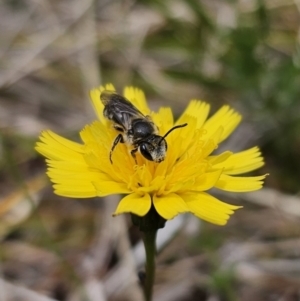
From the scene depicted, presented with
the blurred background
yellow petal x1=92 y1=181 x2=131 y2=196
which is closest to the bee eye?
yellow petal x1=92 y1=181 x2=131 y2=196

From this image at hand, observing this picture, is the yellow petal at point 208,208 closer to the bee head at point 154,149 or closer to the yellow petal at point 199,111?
the bee head at point 154,149

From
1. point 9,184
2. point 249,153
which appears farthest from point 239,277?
point 9,184

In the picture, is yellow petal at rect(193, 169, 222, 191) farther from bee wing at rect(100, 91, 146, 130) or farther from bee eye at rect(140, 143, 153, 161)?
bee wing at rect(100, 91, 146, 130)

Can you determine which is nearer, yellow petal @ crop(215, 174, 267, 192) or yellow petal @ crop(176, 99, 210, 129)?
yellow petal @ crop(215, 174, 267, 192)

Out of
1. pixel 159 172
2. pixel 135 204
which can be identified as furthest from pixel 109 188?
pixel 159 172

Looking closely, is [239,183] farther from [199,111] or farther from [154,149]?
[199,111]

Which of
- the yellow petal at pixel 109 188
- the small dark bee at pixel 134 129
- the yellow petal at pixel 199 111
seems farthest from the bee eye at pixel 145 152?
the yellow petal at pixel 199 111
